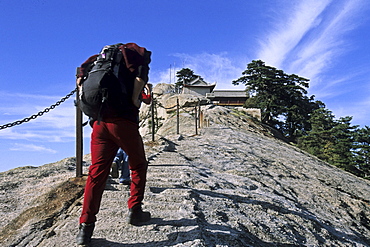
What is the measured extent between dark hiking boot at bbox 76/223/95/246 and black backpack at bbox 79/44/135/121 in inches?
31.1

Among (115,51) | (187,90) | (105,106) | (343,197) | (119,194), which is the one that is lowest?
(343,197)

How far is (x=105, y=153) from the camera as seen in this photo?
247 cm

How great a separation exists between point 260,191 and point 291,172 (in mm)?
2742

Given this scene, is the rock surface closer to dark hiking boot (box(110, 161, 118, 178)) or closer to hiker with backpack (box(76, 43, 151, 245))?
dark hiking boot (box(110, 161, 118, 178))

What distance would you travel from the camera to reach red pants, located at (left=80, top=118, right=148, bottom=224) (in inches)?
93.3

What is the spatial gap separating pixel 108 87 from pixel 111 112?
0.62 ft

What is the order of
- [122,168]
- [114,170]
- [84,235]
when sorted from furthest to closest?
[114,170]
[122,168]
[84,235]

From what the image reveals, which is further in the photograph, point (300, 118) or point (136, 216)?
point (300, 118)

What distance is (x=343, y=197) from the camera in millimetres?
6156

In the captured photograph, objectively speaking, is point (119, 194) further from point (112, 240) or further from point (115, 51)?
point (115, 51)

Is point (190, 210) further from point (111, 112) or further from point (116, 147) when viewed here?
point (111, 112)

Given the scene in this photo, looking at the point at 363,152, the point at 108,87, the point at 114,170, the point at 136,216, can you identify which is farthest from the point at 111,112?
the point at 363,152

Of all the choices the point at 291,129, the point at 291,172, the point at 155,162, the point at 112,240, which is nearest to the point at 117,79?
the point at 112,240

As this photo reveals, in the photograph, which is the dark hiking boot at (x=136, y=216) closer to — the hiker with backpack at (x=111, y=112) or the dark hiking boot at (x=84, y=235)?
the hiker with backpack at (x=111, y=112)
